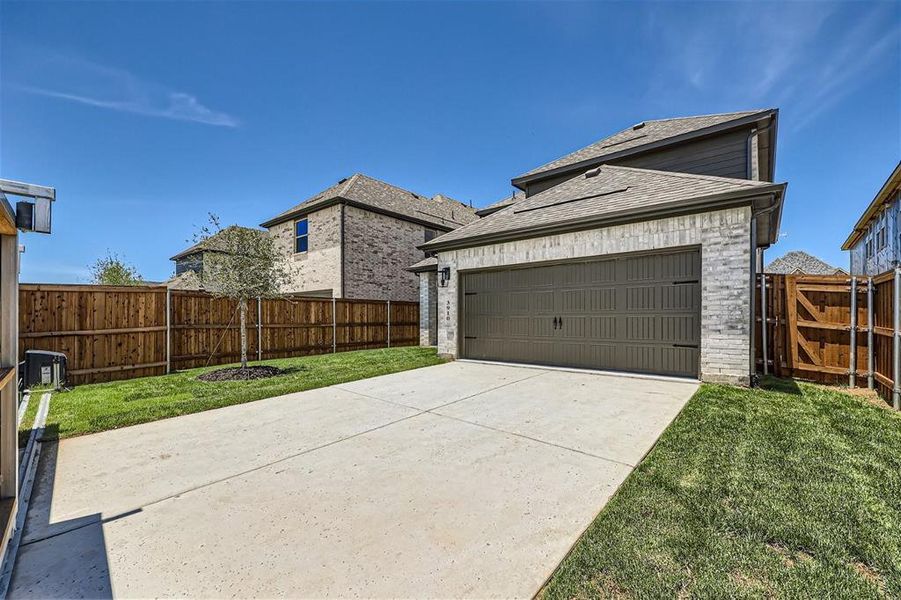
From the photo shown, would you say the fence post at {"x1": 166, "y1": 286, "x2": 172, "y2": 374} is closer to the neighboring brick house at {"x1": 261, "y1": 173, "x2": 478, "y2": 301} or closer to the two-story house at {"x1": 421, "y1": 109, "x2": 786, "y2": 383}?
the two-story house at {"x1": 421, "y1": 109, "x2": 786, "y2": 383}

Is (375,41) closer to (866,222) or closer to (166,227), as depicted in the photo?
(166,227)

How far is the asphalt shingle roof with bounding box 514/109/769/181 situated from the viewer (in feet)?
35.3

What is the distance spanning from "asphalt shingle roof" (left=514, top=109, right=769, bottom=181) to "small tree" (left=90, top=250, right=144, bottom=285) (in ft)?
85.6

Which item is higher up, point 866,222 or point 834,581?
→ point 866,222

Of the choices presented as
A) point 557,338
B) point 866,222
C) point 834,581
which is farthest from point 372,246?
point 866,222

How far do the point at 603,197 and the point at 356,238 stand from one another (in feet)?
36.4

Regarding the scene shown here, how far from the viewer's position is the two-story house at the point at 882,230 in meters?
14.0

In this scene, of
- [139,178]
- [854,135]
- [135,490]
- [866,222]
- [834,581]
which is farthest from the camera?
[866,222]

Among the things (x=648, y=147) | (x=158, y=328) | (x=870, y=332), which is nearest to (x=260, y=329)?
(x=158, y=328)

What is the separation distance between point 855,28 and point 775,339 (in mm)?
6244

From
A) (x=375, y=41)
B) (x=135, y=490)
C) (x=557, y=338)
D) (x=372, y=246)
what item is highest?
(x=375, y=41)

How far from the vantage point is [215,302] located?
32.2 ft

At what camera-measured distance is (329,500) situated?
2760mm

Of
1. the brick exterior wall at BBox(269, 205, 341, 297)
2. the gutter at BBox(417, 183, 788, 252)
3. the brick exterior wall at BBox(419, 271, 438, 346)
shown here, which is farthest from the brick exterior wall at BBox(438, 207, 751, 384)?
the brick exterior wall at BBox(269, 205, 341, 297)
